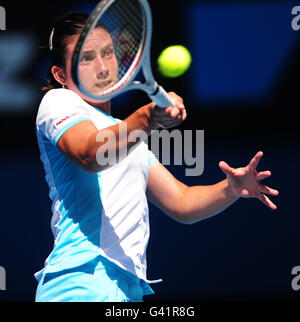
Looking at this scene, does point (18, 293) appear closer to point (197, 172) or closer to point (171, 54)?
point (197, 172)

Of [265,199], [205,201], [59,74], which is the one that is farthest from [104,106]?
[265,199]

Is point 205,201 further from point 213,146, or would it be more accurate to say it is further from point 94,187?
point 213,146

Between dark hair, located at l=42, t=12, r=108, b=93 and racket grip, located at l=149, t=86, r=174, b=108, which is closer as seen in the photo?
racket grip, located at l=149, t=86, r=174, b=108

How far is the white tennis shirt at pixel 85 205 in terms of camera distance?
2.16 m

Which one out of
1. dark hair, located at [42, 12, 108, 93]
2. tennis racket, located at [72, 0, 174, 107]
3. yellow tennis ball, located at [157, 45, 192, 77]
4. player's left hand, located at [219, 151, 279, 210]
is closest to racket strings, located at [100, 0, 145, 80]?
tennis racket, located at [72, 0, 174, 107]

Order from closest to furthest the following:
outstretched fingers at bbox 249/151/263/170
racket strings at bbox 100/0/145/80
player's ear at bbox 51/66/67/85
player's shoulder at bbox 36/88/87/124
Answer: racket strings at bbox 100/0/145/80 → player's shoulder at bbox 36/88/87/124 → outstretched fingers at bbox 249/151/263/170 → player's ear at bbox 51/66/67/85

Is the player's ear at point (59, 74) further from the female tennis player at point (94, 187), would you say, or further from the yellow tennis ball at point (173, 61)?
the yellow tennis ball at point (173, 61)

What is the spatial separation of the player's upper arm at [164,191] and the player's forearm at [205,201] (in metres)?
0.02

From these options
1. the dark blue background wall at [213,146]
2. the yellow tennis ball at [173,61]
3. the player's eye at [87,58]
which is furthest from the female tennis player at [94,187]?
the dark blue background wall at [213,146]

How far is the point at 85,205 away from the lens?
218 centimetres

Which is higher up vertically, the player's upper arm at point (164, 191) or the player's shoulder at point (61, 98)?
the player's shoulder at point (61, 98)

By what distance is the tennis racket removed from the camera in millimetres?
1967

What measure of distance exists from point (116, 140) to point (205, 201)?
0.62 m

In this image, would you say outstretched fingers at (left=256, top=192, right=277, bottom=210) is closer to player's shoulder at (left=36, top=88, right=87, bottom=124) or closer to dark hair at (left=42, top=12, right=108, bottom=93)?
player's shoulder at (left=36, top=88, right=87, bottom=124)
